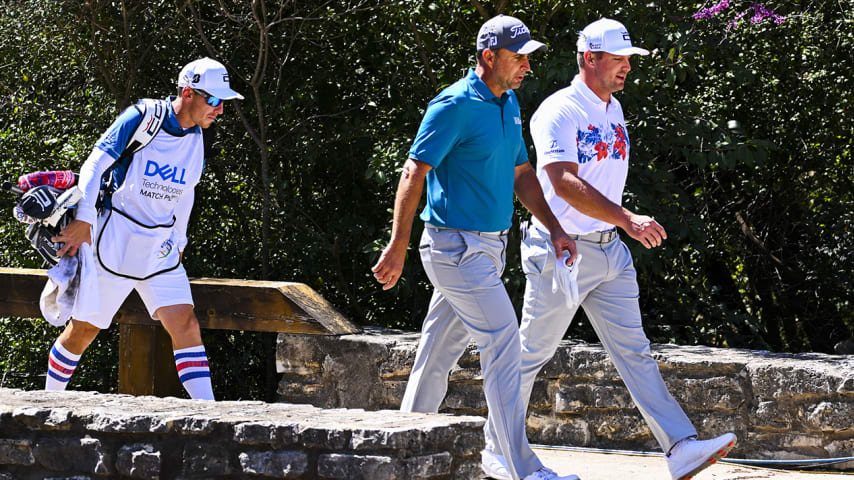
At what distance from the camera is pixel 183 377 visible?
15.6 ft

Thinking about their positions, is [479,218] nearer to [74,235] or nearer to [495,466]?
[495,466]

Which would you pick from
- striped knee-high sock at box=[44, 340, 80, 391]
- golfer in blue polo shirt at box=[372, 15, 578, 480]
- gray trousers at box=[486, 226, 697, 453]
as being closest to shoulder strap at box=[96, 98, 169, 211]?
striped knee-high sock at box=[44, 340, 80, 391]

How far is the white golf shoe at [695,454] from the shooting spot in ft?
13.0

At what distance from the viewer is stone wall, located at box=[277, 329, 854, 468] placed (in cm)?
475

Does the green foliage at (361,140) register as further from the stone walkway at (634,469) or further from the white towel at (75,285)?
the white towel at (75,285)

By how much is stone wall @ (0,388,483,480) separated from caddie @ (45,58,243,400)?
1221 millimetres

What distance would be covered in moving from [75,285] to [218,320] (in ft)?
3.62

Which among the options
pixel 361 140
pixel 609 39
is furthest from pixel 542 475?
pixel 361 140

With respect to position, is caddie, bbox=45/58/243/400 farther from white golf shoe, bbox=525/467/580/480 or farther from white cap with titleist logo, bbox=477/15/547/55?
white golf shoe, bbox=525/467/580/480

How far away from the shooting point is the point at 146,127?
4695mm

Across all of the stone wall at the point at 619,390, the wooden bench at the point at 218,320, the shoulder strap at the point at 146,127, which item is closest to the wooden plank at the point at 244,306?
the wooden bench at the point at 218,320

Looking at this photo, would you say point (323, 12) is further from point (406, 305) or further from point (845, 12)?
point (845, 12)

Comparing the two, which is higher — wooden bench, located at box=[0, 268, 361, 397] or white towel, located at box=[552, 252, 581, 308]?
white towel, located at box=[552, 252, 581, 308]

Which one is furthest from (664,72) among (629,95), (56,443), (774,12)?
(56,443)
